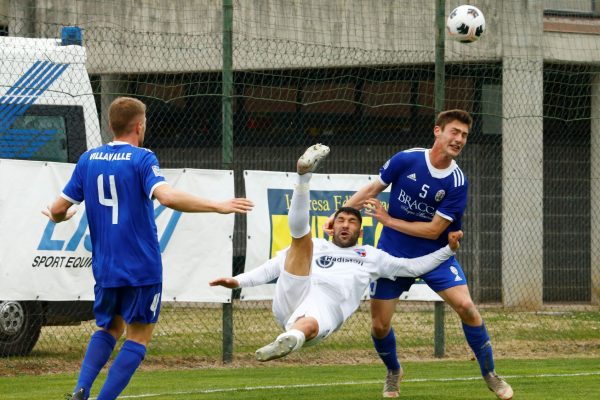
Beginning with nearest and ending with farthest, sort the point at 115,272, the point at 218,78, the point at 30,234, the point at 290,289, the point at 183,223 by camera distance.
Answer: the point at 115,272 → the point at 290,289 → the point at 30,234 → the point at 183,223 → the point at 218,78

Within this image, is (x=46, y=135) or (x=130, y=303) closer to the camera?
(x=130, y=303)

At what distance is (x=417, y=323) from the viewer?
16.0 metres

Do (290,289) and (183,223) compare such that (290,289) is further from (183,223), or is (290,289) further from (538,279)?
(538,279)

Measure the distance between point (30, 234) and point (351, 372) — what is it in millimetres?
3231

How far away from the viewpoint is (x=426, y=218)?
31.1 feet

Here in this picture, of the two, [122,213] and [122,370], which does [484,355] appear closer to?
[122,370]

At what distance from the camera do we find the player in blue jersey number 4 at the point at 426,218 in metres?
9.27

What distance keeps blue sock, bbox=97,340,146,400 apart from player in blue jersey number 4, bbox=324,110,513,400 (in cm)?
239

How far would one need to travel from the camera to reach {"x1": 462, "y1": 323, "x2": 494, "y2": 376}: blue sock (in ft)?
30.2

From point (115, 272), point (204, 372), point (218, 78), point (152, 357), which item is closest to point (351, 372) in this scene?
point (204, 372)

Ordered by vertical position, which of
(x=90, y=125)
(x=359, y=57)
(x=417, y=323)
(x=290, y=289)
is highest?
(x=359, y=57)

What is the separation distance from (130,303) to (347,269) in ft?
6.07

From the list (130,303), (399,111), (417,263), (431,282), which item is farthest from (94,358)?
(399,111)

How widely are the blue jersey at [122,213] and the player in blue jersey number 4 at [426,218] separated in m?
2.24
